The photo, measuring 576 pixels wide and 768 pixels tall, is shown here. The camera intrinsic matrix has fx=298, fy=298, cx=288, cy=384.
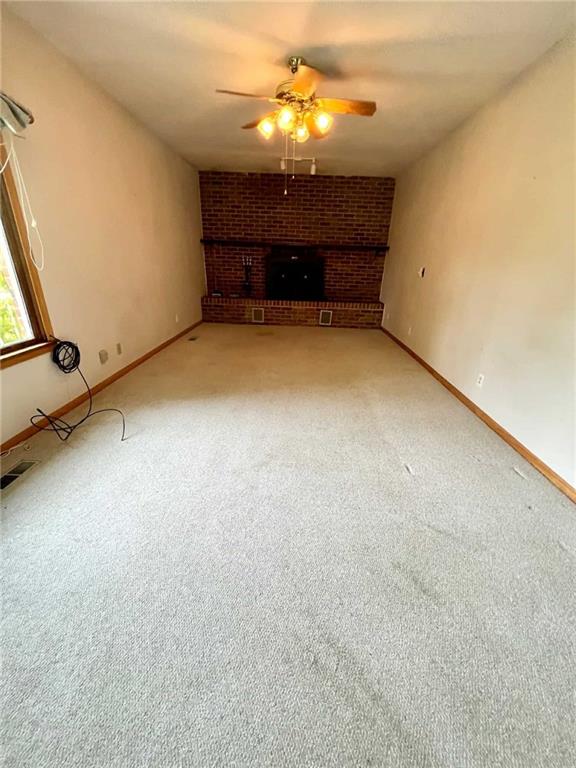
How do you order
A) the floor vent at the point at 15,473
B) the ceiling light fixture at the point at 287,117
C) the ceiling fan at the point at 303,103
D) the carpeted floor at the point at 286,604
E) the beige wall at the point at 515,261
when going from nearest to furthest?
the carpeted floor at the point at 286,604, the floor vent at the point at 15,473, the beige wall at the point at 515,261, the ceiling fan at the point at 303,103, the ceiling light fixture at the point at 287,117

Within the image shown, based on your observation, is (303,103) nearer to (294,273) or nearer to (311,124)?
(311,124)

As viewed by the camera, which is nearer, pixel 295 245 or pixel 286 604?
pixel 286 604

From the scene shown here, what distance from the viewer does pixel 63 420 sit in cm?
216

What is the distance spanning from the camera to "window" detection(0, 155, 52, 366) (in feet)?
5.90

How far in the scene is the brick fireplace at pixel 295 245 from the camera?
492cm

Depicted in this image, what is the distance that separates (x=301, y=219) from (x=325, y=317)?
170cm

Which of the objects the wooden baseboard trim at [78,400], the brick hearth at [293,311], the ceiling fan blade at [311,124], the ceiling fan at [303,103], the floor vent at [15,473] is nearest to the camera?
the floor vent at [15,473]

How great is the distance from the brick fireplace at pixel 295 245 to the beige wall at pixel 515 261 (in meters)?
1.79

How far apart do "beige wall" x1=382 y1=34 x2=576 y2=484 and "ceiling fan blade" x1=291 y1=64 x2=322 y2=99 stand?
4.73ft

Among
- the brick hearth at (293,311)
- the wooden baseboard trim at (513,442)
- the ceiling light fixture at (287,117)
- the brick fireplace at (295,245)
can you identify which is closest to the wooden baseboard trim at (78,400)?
the brick hearth at (293,311)

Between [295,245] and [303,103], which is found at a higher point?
[303,103]

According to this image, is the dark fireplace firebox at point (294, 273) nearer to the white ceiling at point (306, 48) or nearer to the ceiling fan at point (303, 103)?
the white ceiling at point (306, 48)

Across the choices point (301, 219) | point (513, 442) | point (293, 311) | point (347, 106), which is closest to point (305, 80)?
point (347, 106)

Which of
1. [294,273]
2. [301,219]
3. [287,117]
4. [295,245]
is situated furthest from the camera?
[294,273]
